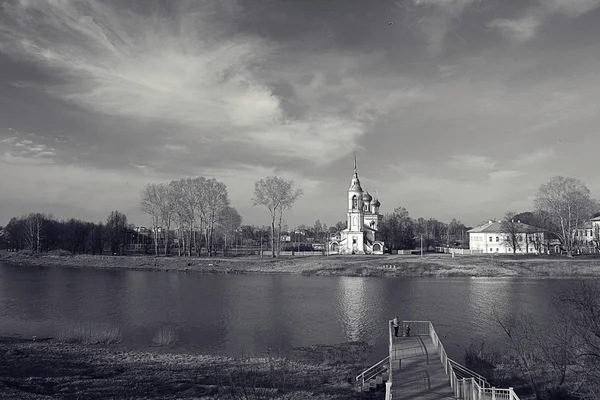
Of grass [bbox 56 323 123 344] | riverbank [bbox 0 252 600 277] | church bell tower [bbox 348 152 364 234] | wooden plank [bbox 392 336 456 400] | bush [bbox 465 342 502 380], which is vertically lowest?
bush [bbox 465 342 502 380]

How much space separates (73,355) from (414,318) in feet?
73.0

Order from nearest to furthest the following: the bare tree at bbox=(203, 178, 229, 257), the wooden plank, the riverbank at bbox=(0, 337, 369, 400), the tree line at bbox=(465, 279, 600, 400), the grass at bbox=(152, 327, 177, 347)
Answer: the wooden plank, the riverbank at bbox=(0, 337, 369, 400), the tree line at bbox=(465, 279, 600, 400), the grass at bbox=(152, 327, 177, 347), the bare tree at bbox=(203, 178, 229, 257)

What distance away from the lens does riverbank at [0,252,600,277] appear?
64312mm

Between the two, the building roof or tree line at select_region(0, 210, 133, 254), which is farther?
tree line at select_region(0, 210, 133, 254)

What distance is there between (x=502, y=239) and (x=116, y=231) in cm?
8408

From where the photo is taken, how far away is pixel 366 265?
71.9 meters

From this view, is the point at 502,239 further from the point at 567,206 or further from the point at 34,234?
the point at 34,234

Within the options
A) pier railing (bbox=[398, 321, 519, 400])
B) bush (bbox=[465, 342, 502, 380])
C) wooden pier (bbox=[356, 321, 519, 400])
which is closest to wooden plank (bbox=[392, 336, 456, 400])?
wooden pier (bbox=[356, 321, 519, 400])

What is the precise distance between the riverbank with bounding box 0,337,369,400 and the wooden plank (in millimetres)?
2082

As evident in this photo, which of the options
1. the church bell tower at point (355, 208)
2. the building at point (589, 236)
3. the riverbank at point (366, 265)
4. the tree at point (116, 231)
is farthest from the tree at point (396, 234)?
the tree at point (116, 231)

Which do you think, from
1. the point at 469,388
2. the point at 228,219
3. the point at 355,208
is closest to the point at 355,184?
the point at 355,208

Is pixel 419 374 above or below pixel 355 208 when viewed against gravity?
below

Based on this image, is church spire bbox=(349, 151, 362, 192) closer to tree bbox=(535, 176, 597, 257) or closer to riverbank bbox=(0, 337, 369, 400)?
tree bbox=(535, 176, 597, 257)

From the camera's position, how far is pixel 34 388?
16828mm
